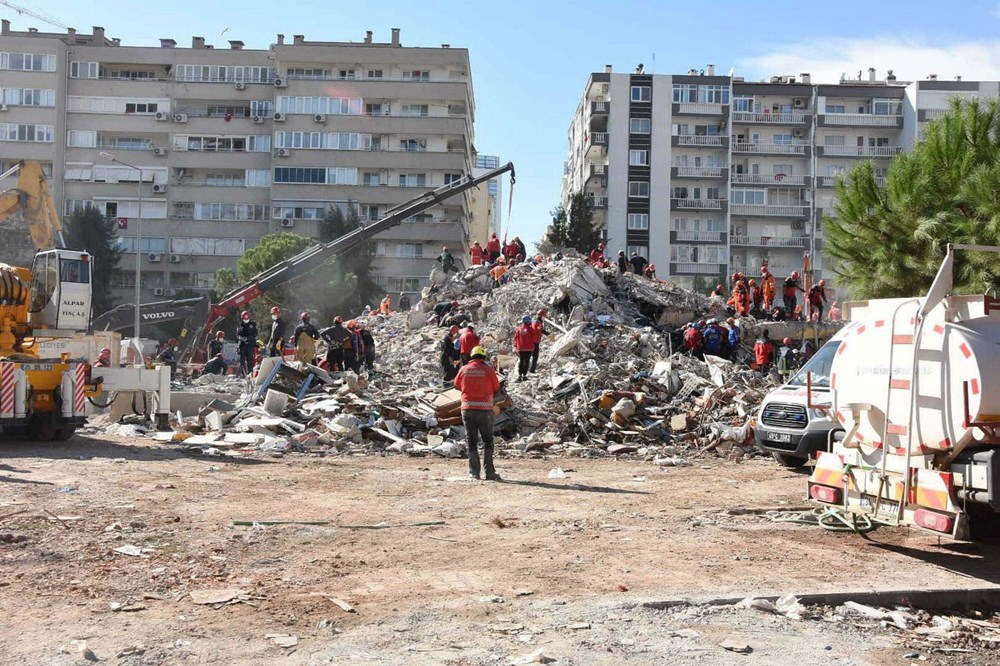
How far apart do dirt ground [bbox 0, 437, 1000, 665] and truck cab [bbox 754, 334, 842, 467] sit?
715mm

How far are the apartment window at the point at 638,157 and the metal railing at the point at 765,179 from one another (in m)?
6.23

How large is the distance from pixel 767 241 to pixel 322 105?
A: 3157 centimetres

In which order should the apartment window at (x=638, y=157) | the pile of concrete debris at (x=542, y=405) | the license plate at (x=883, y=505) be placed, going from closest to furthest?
1. the license plate at (x=883, y=505)
2. the pile of concrete debris at (x=542, y=405)
3. the apartment window at (x=638, y=157)

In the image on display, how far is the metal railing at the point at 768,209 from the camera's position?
67125 mm

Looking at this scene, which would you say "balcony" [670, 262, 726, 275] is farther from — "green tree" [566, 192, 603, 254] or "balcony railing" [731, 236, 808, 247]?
"green tree" [566, 192, 603, 254]

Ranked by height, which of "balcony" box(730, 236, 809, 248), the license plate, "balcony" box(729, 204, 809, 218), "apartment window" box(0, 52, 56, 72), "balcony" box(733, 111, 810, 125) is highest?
"apartment window" box(0, 52, 56, 72)

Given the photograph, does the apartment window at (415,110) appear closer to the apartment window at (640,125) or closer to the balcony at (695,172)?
the apartment window at (640,125)

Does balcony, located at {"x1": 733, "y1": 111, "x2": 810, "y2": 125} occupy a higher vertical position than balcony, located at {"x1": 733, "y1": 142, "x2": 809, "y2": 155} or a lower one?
higher

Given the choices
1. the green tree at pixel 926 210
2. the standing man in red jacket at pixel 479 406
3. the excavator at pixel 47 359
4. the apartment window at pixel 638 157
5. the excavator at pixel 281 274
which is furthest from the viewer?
the apartment window at pixel 638 157

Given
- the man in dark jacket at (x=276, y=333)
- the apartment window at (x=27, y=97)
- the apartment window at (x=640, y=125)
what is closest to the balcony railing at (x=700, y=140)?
the apartment window at (x=640, y=125)

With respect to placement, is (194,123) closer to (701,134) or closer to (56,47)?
(56,47)

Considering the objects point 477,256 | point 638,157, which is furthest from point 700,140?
point 477,256

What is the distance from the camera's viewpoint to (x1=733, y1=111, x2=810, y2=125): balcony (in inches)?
2662

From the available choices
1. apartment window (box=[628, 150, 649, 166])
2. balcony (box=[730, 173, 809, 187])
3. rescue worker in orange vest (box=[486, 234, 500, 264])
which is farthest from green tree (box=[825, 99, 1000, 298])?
balcony (box=[730, 173, 809, 187])
